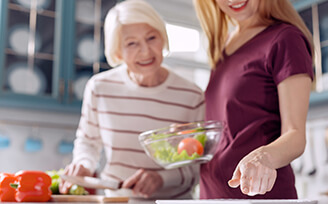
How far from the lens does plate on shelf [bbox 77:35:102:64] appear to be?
9.37ft

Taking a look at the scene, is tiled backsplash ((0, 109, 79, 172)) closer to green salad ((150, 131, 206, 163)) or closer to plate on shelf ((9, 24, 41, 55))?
plate on shelf ((9, 24, 41, 55))

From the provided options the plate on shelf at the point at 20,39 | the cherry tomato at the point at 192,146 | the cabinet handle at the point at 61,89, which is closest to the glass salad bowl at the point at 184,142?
the cherry tomato at the point at 192,146

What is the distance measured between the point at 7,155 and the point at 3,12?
3.22 feet

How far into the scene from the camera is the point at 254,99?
1.03 metres

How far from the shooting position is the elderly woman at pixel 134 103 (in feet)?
4.53

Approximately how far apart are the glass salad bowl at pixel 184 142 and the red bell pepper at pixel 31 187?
0.31 m

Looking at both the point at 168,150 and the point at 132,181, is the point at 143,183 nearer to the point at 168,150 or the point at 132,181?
the point at 132,181

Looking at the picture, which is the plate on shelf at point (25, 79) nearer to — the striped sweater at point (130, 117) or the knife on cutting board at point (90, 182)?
the striped sweater at point (130, 117)

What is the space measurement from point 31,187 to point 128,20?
683mm

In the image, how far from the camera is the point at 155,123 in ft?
4.67

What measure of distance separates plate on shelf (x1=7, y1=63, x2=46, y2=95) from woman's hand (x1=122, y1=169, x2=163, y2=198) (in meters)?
1.64

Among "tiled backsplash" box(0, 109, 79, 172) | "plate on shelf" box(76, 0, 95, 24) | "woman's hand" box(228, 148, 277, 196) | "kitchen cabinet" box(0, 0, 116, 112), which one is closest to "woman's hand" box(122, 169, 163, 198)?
"woman's hand" box(228, 148, 277, 196)

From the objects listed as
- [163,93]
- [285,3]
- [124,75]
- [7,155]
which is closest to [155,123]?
[163,93]

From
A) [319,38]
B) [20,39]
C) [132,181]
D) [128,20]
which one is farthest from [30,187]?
[319,38]
